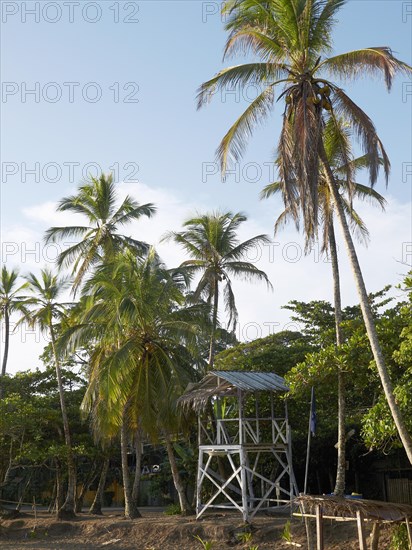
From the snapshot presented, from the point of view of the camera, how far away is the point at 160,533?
22969 millimetres

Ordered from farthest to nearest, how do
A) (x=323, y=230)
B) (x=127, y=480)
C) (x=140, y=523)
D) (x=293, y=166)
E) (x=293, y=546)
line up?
(x=127, y=480), (x=140, y=523), (x=323, y=230), (x=293, y=546), (x=293, y=166)

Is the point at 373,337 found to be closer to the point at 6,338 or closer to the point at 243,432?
the point at 243,432

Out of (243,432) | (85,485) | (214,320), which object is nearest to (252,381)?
(243,432)

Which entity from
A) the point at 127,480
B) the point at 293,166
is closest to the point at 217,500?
the point at 127,480

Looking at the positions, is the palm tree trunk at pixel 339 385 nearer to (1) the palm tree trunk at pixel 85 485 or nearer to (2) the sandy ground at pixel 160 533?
(2) the sandy ground at pixel 160 533

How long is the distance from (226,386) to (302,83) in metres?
10.0

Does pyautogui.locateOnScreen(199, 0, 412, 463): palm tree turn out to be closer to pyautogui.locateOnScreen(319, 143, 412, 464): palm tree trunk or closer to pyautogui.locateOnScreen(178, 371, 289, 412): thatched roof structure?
pyautogui.locateOnScreen(319, 143, 412, 464): palm tree trunk

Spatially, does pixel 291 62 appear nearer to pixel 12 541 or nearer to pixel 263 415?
pixel 263 415

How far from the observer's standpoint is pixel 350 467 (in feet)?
88.6

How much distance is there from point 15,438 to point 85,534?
196 inches

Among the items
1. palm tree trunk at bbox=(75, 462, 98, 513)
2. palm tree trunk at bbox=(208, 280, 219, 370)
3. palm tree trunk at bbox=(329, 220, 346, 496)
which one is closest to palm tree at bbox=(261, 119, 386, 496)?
palm tree trunk at bbox=(329, 220, 346, 496)

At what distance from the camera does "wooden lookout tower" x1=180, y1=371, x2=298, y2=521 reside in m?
21.6


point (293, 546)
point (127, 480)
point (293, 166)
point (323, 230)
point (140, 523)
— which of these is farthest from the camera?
point (127, 480)

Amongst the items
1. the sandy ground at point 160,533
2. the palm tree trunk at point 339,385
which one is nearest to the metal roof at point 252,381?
the palm tree trunk at point 339,385
